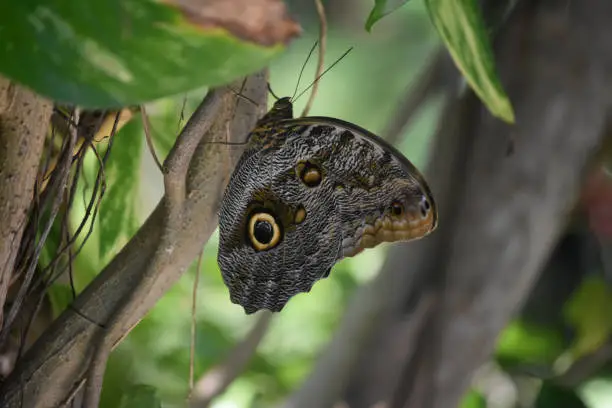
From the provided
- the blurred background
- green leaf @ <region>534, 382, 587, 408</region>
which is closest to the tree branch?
the blurred background

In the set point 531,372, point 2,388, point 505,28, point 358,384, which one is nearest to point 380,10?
point 2,388

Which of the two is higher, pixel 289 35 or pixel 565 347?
pixel 289 35

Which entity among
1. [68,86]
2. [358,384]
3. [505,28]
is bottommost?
[358,384]

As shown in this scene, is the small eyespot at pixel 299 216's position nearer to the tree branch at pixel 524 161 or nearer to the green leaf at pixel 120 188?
the green leaf at pixel 120 188

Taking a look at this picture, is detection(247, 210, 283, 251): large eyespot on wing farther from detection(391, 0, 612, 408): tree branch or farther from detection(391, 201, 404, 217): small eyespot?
detection(391, 0, 612, 408): tree branch

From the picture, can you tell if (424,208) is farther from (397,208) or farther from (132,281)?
(132,281)

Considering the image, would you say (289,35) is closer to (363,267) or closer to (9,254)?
(9,254)

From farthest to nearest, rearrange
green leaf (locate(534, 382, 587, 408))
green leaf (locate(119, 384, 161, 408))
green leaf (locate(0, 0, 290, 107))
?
green leaf (locate(534, 382, 587, 408)) < green leaf (locate(119, 384, 161, 408)) < green leaf (locate(0, 0, 290, 107))
